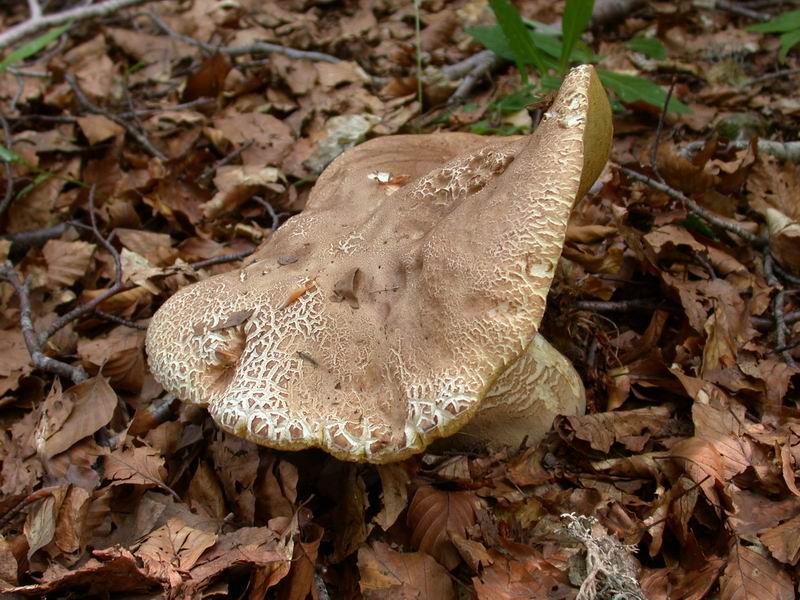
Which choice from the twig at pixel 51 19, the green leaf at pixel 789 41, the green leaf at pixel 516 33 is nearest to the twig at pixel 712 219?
the green leaf at pixel 516 33

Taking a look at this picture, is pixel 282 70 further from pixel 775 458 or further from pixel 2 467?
pixel 775 458

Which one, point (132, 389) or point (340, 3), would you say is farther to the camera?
point (340, 3)

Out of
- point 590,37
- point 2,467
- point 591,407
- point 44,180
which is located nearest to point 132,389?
point 2,467

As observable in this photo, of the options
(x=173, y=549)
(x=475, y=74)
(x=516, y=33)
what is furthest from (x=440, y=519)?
(x=475, y=74)

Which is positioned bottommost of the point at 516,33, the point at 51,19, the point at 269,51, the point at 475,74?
the point at 475,74

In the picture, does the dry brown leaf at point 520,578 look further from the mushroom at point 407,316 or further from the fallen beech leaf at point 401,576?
the mushroom at point 407,316

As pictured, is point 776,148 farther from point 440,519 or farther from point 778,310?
point 440,519

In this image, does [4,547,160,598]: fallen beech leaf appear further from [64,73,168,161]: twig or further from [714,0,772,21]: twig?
[714,0,772,21]: twig
